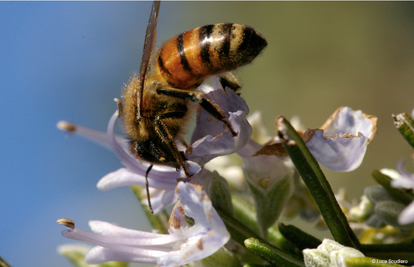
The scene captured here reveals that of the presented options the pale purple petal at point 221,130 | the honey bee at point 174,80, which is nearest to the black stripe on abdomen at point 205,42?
the honey bee at point 174,80

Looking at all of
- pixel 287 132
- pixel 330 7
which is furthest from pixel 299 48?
pixel 287 132

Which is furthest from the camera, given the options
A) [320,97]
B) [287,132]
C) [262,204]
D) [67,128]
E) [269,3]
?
[269,3]

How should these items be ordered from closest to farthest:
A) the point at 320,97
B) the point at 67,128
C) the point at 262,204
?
the point at 262,204 → the point at 67,128 → the point at 320,97

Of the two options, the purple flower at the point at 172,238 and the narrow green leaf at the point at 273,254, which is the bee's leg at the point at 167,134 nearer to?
the purple flower at the point at 172,238

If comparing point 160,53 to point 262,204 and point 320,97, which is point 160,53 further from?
point 320,97

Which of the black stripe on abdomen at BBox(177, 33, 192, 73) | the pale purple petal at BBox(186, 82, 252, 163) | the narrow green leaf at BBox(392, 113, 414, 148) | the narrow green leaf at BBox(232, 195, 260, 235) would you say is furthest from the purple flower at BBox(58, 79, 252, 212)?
the narrow green leaf at BBox(392, 113, 414, 148)
